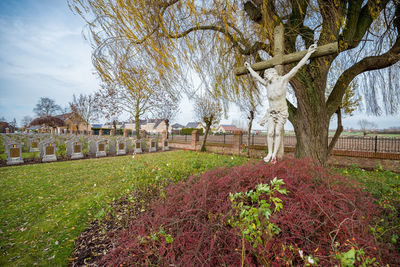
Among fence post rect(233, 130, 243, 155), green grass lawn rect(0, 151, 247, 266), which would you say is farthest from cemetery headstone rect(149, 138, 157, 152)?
green grass lawn rect(0, 151, 247, 266)

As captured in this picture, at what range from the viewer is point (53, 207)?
4160 millimetres

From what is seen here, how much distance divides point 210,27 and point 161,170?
3430 millimetres

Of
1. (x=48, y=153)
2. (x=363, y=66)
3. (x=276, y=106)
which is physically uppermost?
(x=363, y=66)

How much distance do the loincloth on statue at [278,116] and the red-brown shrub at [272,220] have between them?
1.20 meters

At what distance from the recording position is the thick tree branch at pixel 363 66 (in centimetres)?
477

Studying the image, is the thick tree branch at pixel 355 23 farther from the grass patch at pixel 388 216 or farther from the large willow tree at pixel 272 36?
the grass patch at pixel 388 216

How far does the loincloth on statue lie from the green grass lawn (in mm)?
1540

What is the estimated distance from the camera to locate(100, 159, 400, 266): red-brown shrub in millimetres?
1407

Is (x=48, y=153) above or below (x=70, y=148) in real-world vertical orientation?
below

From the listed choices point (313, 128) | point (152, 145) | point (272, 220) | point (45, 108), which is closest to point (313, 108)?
point (313, 128)

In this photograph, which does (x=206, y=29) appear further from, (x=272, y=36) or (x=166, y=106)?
(x=166, y=106)

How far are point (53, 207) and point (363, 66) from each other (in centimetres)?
947

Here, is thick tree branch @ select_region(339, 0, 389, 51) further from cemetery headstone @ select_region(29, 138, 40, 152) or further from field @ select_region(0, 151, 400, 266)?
cemetery headstone @ select_region(29, 138, 40, 152)

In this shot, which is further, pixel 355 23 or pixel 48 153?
pixel 48 153
